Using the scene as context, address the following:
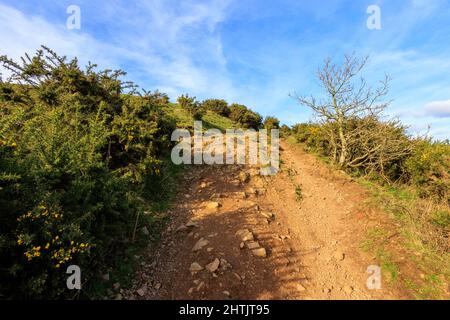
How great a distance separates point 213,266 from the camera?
529 centimetres

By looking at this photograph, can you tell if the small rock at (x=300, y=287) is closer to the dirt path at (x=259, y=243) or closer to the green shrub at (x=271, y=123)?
the dirt path at (x=259, y=243)

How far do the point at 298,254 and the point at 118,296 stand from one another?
14.4 ft

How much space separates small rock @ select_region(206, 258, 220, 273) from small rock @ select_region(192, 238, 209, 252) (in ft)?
2.11

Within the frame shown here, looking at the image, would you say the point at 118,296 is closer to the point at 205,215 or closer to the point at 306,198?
the point at 205,215

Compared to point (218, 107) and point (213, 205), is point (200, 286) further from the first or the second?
point (218, 107)

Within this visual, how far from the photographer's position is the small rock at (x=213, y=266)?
205 inches

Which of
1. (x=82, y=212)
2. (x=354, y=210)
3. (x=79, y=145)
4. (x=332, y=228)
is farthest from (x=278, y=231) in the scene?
(x=79, y=145)

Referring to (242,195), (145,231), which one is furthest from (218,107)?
(145,231)

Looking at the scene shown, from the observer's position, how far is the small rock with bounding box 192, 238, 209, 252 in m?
5.94

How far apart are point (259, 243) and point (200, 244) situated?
1552 mm

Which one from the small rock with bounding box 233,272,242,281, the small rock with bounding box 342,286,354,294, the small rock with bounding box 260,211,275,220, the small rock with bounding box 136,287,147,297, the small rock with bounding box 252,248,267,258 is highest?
the small rock with bounding box 260,211,275,220

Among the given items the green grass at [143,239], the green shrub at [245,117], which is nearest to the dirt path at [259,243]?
the green grass at [143,239]

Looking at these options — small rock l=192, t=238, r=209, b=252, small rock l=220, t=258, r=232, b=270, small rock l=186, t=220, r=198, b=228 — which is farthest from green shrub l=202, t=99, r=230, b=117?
small rock l=220, t=258, r=232, b=270

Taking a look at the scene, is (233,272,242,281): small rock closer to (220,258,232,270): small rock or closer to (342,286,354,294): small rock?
(220,258,232,270): small rock
